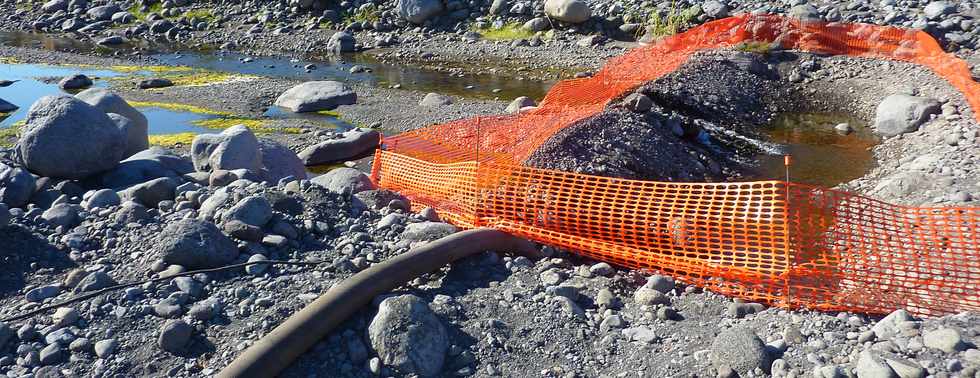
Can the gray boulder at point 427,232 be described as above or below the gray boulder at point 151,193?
below

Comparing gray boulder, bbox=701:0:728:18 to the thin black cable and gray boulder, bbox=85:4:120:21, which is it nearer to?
the thin black cable

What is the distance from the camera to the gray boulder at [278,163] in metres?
7.65

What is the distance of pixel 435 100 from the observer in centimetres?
1197

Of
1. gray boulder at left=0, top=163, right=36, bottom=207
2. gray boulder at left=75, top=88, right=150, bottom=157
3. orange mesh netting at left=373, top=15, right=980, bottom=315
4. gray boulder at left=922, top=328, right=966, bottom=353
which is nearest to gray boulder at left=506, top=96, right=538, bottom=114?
orange mesh netting at left=373, top=15, right=980, bottom=315

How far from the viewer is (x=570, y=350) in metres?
4.00

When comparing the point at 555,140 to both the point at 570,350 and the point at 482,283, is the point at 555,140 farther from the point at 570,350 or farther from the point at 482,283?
the point at 570,350

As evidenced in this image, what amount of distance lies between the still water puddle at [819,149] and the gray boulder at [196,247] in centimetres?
594

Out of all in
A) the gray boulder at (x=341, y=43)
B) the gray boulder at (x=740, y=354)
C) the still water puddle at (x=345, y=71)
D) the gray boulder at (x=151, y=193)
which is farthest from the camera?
the gray boulder at (x=341, y=43)

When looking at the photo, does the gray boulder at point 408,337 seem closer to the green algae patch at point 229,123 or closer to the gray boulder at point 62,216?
the gray boulder at point 62,216

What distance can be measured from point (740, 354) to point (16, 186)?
4.98 m

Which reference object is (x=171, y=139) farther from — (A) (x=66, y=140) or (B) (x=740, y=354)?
(B) (x=740, y=354)

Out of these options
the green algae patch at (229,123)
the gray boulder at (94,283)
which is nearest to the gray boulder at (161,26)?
the green algae patch at (229,123)

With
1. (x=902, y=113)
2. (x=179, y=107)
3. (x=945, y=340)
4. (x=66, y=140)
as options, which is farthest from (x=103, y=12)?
(x=945, y=340)

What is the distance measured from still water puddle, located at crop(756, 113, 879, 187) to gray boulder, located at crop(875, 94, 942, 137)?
0.19 m
